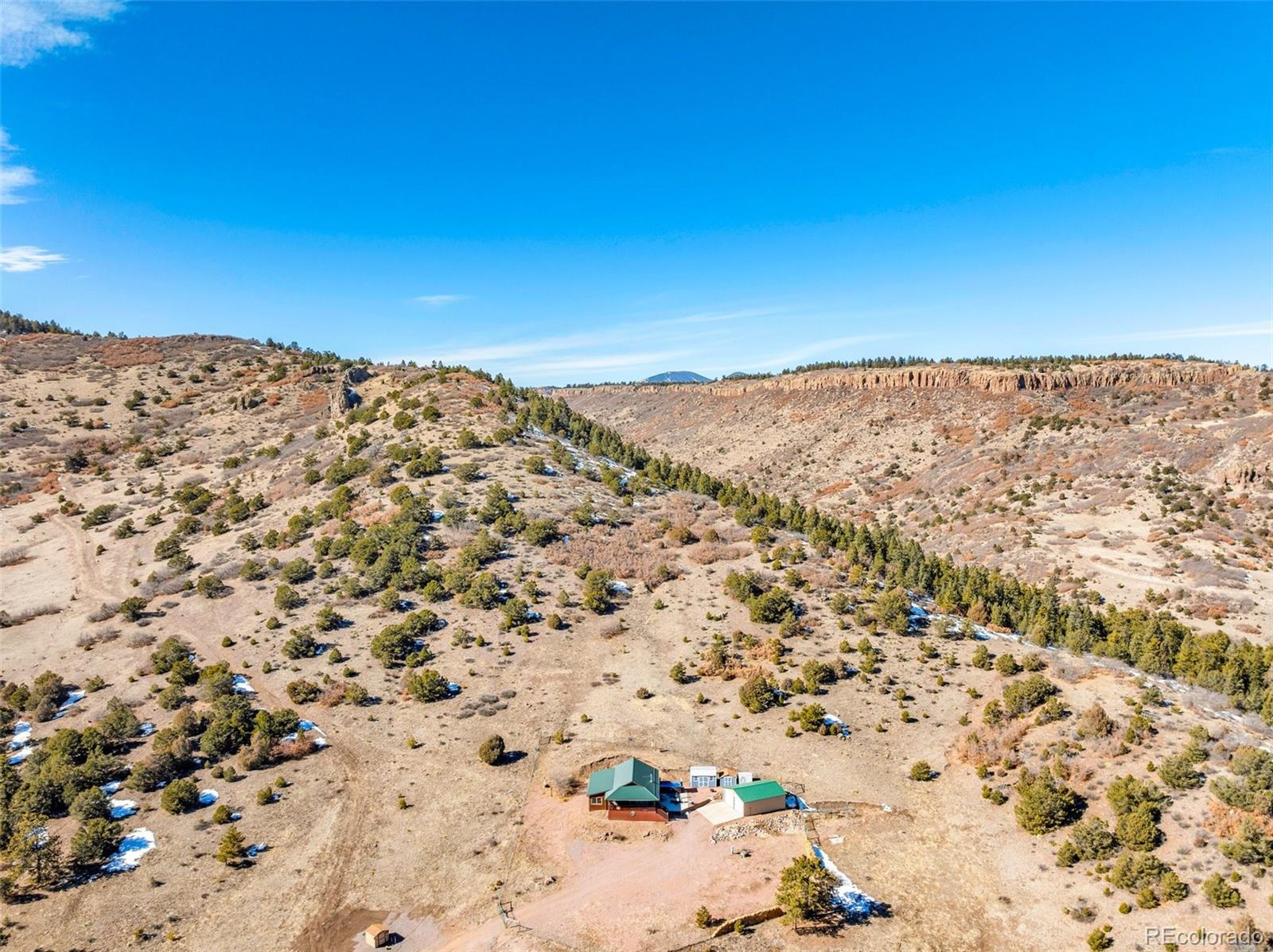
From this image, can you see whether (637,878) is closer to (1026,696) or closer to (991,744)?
(991,744)

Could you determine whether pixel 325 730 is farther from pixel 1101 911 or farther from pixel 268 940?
pixel 1101 911

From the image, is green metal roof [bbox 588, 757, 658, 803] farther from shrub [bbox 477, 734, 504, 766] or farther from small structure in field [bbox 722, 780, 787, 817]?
shrub [bbox 477, 734, 504, 766]

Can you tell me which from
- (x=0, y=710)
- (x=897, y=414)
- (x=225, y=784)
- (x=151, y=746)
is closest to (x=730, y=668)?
(x=225, y=784)

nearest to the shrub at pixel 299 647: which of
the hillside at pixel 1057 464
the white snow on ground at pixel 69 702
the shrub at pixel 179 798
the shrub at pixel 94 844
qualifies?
the white snow on ground at pixel 69 702

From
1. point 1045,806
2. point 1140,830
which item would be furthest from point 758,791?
point 1140,830

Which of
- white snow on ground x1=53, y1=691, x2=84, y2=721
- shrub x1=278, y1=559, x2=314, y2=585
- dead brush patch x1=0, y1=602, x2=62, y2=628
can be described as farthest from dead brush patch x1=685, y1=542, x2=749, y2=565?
dead brush patch x1=0, y1=602, x2=62, y2=628

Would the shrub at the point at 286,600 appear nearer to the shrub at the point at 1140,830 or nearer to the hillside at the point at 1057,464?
the shrub at the point at 1140,830

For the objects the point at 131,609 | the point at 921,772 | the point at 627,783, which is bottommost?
the point at 921,772
